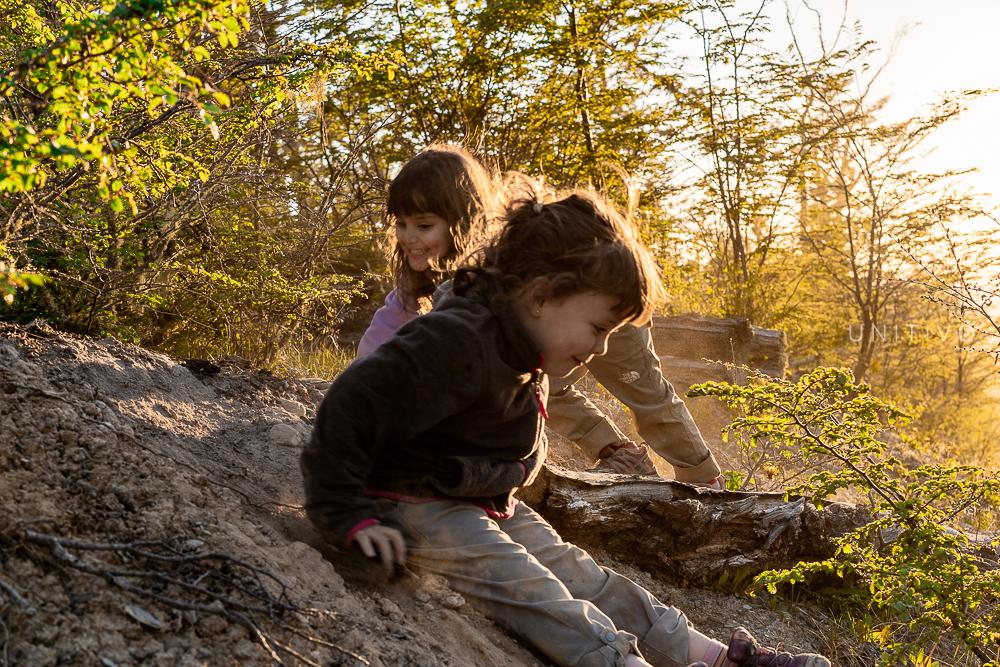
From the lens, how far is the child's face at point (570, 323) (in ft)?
8.39

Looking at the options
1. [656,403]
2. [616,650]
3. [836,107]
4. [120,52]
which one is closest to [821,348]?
[836,107]

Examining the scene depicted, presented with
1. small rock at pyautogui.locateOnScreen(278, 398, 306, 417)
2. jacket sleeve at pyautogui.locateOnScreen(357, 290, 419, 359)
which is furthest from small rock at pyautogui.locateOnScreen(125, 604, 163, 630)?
jacket sleeve at pyautogui.locateOnScreen(357, 290, 419, 359)

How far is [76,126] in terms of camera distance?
75.3 inches

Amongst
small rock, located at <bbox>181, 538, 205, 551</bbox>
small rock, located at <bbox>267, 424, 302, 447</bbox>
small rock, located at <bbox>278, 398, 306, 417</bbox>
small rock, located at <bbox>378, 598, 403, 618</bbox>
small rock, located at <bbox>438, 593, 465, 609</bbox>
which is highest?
small rock, located at <bbox>278, 398, 306, 417</bbox>

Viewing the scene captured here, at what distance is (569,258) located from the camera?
2.59 metres

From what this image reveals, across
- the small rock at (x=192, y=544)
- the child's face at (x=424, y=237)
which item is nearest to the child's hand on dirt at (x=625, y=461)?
the child's face at (x=424, y=237)

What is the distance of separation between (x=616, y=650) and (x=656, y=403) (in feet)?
7.39

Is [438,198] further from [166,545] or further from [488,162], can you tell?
[488,162]

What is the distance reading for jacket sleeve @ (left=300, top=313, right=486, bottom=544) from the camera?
2281 millimetres

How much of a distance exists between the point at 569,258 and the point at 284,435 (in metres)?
1.29

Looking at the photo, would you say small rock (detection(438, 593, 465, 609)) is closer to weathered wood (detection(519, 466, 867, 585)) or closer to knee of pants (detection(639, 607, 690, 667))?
knee of pants (detection(639, 607, 690, 667))

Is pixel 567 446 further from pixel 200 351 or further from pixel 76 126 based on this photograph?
pixel 76 126

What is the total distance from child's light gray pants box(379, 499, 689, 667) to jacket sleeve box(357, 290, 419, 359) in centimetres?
→ 129

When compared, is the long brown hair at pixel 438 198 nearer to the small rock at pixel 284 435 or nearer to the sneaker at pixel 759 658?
the small rock at pixel 284 435
